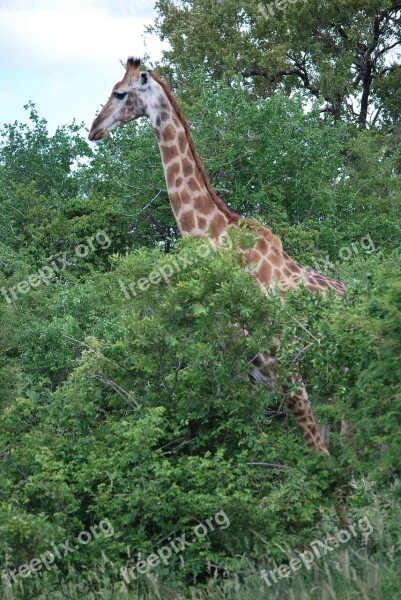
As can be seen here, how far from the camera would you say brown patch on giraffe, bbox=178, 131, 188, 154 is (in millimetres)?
11116

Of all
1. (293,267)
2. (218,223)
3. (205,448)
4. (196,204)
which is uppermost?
(196,204)

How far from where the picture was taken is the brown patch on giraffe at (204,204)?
1076 cm

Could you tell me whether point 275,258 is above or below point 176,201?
below

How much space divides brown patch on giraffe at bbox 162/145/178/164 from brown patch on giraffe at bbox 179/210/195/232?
0.67 metres

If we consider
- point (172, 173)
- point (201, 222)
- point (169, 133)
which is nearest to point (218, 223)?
point (201, 222)

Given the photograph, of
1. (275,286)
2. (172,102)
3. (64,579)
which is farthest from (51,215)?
(64,579)

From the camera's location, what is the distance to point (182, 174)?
1109 centimetres

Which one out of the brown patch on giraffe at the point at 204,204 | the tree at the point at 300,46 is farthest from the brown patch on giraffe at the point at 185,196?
the tree at the point at 300,46

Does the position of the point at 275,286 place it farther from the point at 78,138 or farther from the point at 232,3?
the point at 232,3

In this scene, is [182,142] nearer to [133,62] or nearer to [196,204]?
[196,204]

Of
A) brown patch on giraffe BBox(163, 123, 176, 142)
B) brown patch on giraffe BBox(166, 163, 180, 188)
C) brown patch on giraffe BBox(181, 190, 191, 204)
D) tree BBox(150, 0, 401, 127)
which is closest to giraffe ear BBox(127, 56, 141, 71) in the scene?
brown patch on giraffe BBox(163, 123, 176, 142)

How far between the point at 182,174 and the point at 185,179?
0.07 meters

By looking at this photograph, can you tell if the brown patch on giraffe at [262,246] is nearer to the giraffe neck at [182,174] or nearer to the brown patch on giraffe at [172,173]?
the giraffe neck at [182,174]

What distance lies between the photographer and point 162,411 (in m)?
7.96
